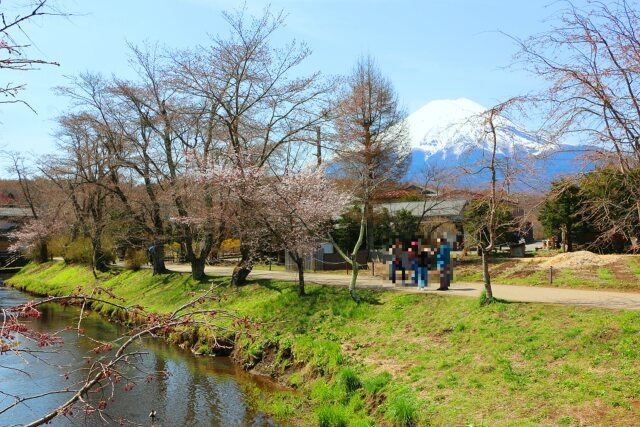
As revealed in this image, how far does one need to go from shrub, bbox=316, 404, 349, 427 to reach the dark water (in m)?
1.13

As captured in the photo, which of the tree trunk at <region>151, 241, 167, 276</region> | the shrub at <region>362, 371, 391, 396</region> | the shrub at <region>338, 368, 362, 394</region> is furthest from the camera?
the tree trunk at <region>151, 241, 167, 276</region>

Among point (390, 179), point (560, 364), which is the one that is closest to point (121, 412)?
point (560, 364)

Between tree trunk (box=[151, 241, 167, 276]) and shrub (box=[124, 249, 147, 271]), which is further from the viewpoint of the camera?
shrub (box=[124, 249, 147, 271])

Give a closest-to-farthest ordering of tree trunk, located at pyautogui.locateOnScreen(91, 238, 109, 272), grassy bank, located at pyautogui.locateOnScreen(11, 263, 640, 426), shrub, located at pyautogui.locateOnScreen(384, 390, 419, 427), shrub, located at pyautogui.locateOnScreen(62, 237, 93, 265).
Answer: grassy bank, located at pyautogui.locateOnScreen(11, 263, 640, 426), shrub, located at pyautogui.locateOnScreen(384, 390, 419, 427), tree trunk, located at pyautogui.locateOnScreen(91, 238, 109, 272), shrub, located at pyautogui.locateOnScreen(62, 237, 93, 265)

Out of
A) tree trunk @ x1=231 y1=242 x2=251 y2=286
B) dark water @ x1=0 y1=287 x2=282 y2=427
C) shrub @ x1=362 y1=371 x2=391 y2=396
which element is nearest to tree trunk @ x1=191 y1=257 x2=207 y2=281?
tree trunk @ x1=231 y1=242 x2=251 y2=286

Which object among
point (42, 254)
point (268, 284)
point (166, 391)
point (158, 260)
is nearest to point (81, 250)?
point (158, 260)

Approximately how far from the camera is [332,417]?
9227 mm

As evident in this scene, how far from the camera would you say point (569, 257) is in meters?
18.8

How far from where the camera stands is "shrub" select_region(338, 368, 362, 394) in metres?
10.3

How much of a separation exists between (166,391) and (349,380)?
14.2ft

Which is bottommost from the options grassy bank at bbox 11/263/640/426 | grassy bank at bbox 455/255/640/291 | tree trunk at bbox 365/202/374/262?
grassy bank at bbox 11/263/640/426

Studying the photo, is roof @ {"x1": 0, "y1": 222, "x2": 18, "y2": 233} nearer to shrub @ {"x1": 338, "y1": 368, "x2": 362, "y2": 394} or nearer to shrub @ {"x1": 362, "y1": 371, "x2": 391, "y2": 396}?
shrub @ {"x1": 338, "y1": 368, "x2": 362, "y2": 394}

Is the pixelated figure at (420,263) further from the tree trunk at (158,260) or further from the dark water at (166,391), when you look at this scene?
the tree trunk at (158,260)

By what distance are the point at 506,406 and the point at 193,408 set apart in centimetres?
616
